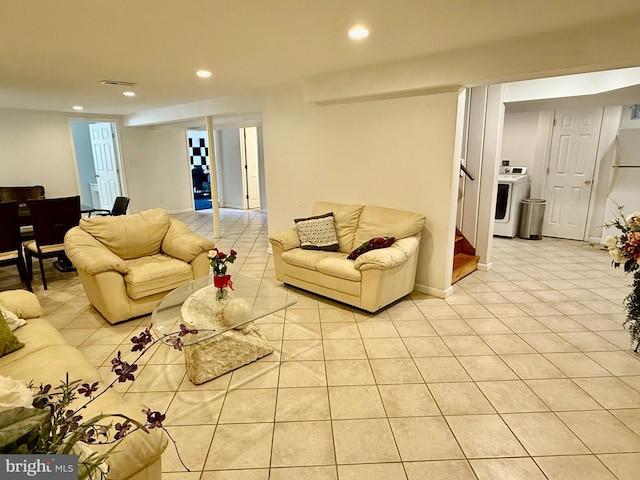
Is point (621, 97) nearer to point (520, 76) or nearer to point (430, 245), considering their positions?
point (520, 76)

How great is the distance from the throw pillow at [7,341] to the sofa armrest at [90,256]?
1102mm

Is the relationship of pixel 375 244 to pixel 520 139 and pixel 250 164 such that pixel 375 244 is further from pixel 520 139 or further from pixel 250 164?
pixel 250 164

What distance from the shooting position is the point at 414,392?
7.50ft

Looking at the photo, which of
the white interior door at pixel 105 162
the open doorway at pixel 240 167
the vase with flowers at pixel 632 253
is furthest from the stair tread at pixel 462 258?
the white interior door at pixel 105 162

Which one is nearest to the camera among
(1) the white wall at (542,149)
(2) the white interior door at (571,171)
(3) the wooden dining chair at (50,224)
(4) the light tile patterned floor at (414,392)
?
(4) the light tile patterned floor at (414,392)

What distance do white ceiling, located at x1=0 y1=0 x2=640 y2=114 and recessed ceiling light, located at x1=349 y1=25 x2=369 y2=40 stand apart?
0.19ft

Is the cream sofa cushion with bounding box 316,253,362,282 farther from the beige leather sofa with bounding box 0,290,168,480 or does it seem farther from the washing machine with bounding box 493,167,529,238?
the washing machine with bounding box 493,167,529,238

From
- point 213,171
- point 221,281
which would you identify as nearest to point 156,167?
point 213,171

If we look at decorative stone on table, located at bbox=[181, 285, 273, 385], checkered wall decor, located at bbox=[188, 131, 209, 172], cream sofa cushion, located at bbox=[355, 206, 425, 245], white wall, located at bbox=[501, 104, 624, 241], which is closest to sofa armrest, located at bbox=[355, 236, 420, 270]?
cream sofa cushion, located at bbox=[355, 206, 425, 245]

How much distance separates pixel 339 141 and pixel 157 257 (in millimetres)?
2349

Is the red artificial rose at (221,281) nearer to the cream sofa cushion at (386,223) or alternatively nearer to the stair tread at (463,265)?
the cream sofa cushion at (386,223)

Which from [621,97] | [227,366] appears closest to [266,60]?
[227,366]

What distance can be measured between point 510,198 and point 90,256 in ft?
19.5

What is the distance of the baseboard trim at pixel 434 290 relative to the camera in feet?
12.3
